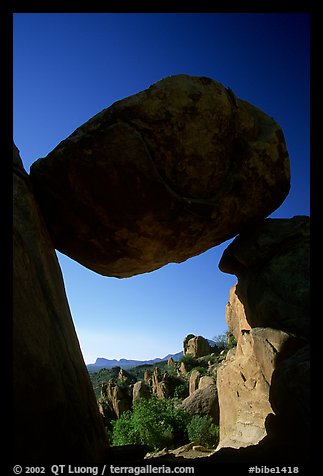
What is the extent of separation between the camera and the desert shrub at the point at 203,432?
11.9m

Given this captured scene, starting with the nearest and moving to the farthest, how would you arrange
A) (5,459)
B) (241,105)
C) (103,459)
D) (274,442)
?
(5,459)
(103,459)
(274,442)
(241,105)

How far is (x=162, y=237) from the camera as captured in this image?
466 cm

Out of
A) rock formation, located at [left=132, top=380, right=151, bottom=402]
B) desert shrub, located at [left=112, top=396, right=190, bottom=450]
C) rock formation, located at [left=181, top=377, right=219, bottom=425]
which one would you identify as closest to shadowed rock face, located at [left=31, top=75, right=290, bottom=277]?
desert shrub, located at [left=112, top=396, right=190, bottom=450]

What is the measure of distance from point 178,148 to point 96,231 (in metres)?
1.42

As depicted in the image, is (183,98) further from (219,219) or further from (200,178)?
(219,219)

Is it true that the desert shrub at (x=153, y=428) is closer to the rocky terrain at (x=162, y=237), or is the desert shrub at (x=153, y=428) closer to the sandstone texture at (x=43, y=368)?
the rocky terrain at (x=162, y=237)

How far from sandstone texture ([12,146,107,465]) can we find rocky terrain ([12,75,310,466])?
1 centimetres

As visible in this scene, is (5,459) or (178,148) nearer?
(5,459)

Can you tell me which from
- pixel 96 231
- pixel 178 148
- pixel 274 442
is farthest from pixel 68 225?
pixel 274 442

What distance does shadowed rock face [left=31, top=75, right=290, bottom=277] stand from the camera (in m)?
4.17

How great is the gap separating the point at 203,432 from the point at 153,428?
1.74 metres

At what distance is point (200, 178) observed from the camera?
4555mm

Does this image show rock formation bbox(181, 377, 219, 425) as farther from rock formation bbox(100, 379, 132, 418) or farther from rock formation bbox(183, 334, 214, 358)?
rock formation bbox(183, 334, 214, 358)

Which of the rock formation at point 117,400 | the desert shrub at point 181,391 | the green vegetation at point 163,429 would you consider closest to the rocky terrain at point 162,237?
the green vegetation at point 163,429
